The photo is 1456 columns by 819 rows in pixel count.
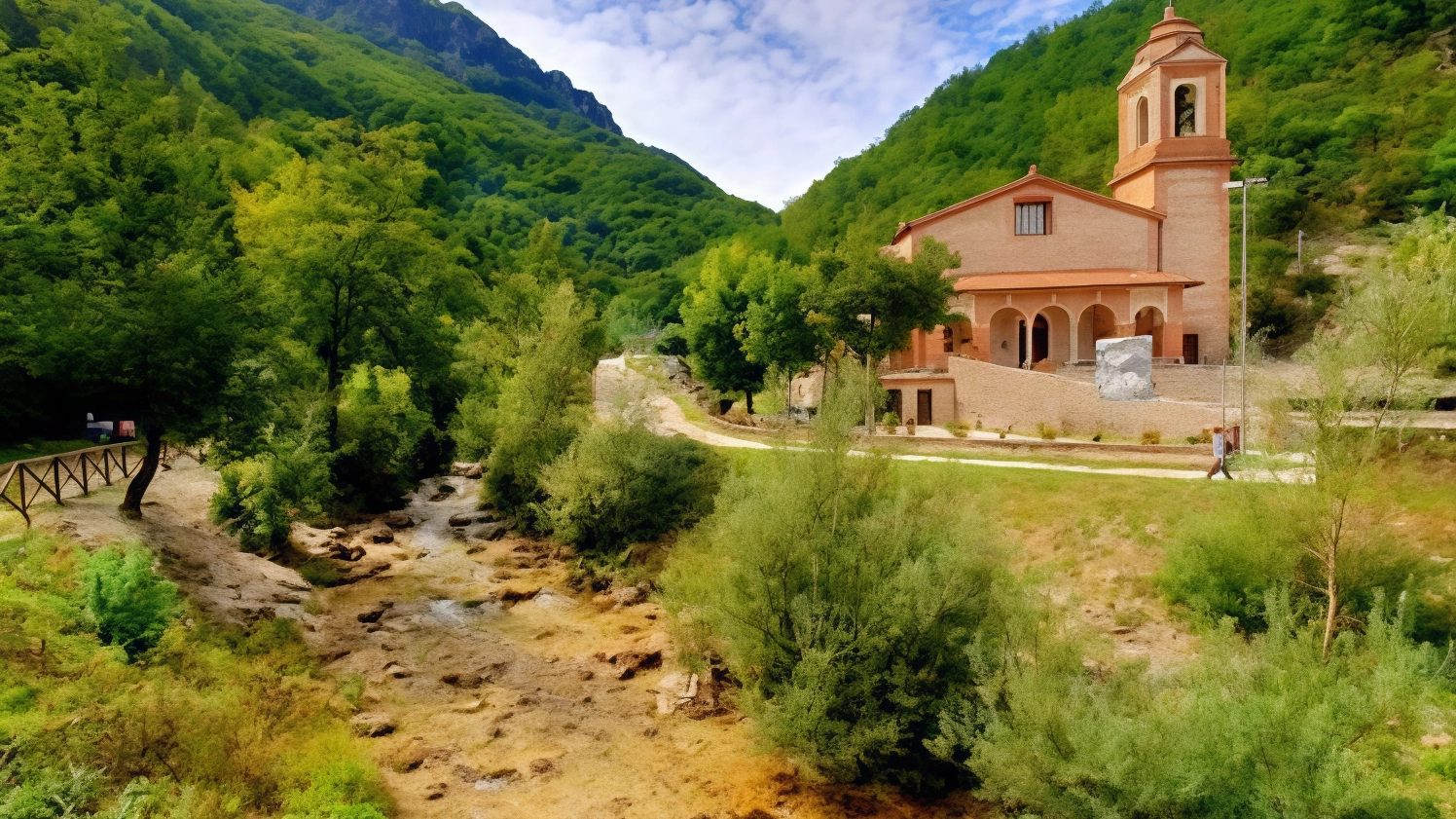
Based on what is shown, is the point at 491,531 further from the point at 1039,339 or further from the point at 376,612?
the point at 1039,339

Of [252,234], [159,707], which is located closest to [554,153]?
[252,234]

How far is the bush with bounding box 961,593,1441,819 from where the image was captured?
918 cm

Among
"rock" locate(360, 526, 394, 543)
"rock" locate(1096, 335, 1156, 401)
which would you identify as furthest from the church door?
"rock" locate(360, 526, 394, 543)

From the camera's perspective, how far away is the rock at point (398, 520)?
2778 centimetres

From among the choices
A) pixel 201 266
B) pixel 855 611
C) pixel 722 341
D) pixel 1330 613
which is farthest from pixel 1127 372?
pixel 201 266

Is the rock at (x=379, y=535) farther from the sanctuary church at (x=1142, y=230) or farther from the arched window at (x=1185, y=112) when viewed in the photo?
the arched window at (x=1185, y=112)

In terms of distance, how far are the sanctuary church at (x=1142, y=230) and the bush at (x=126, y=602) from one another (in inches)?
1176

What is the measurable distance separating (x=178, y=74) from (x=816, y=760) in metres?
80.3

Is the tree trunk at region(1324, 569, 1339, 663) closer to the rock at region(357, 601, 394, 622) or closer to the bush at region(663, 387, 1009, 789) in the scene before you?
the bush at region(663, 387, 1009, 789)

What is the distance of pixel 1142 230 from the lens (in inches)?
1480

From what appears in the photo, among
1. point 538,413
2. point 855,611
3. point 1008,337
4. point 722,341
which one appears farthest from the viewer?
point 722,341

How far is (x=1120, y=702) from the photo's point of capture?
10.8 m

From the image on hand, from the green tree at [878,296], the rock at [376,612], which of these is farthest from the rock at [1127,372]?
the rock at [376,612]

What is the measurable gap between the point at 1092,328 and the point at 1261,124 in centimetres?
3790
